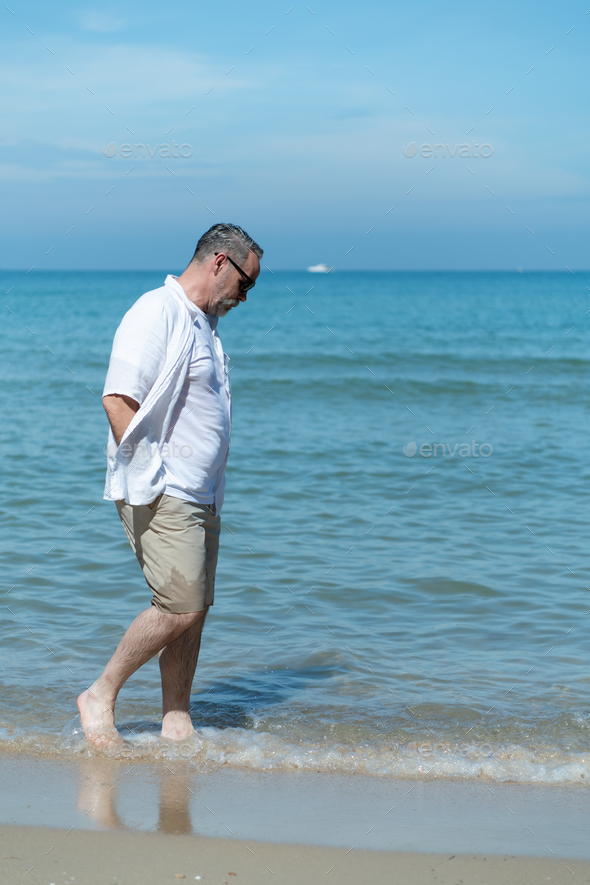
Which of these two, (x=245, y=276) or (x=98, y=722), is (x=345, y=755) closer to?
(x=98, y=722)

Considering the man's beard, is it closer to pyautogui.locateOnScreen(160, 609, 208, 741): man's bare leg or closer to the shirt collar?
the shirt collar

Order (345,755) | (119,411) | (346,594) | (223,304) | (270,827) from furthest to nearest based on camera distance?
(346,594) → (345,755) → (223,304) → (119,411) → (270,827)

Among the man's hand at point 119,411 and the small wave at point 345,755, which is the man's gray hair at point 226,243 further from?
the small wave at point 345,755

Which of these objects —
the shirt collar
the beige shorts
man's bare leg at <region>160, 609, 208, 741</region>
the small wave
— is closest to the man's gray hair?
the shirt collar

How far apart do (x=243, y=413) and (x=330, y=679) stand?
8616 mm

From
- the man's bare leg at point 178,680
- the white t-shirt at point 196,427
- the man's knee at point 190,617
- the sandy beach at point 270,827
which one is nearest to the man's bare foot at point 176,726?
the man's bare leg at point 178,680

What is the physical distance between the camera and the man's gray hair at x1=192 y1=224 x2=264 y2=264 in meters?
3.13

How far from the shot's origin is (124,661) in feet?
10.4

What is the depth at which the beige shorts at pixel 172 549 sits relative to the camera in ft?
10.1

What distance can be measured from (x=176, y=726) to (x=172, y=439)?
1.14 meters

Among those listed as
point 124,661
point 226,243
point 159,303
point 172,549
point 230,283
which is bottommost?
point 124,661

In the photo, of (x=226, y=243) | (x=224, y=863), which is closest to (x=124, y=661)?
(x=224, y=863)

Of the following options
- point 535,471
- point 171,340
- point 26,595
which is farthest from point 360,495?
point 171,340

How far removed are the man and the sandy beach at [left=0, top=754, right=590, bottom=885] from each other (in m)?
0.36
